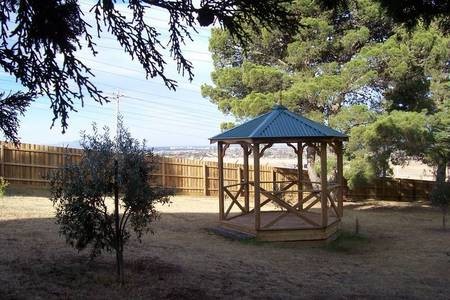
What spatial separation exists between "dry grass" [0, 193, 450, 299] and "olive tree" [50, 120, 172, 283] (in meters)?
0.78

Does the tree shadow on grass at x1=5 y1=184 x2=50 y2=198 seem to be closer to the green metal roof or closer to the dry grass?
the dry grass

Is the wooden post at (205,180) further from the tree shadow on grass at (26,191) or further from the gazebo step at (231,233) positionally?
the gazebo step at (231,233)

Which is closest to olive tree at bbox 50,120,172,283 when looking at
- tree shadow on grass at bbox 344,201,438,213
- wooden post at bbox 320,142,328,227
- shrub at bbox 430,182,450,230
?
wooden post at bbox 320,142,328,227

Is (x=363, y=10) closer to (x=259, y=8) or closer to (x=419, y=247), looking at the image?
(x=419, y=247)

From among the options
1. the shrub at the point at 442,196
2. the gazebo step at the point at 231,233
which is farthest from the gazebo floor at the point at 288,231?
the shrub at the point at 442,196

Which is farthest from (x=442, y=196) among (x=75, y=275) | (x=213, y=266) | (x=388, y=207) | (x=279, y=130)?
(x=75, y=275)

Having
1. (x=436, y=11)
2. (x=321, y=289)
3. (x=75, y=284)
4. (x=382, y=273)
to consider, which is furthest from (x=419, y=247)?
(x=75, y=284)

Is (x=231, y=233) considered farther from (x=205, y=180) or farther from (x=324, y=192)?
(x=205, y=180)

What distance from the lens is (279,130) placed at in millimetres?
13148

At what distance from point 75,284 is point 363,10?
18.8 m

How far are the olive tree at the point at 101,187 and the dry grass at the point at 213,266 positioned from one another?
783 millimetres

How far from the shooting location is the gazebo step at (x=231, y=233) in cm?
1305

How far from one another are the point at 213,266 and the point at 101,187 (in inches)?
129

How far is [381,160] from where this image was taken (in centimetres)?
2105
